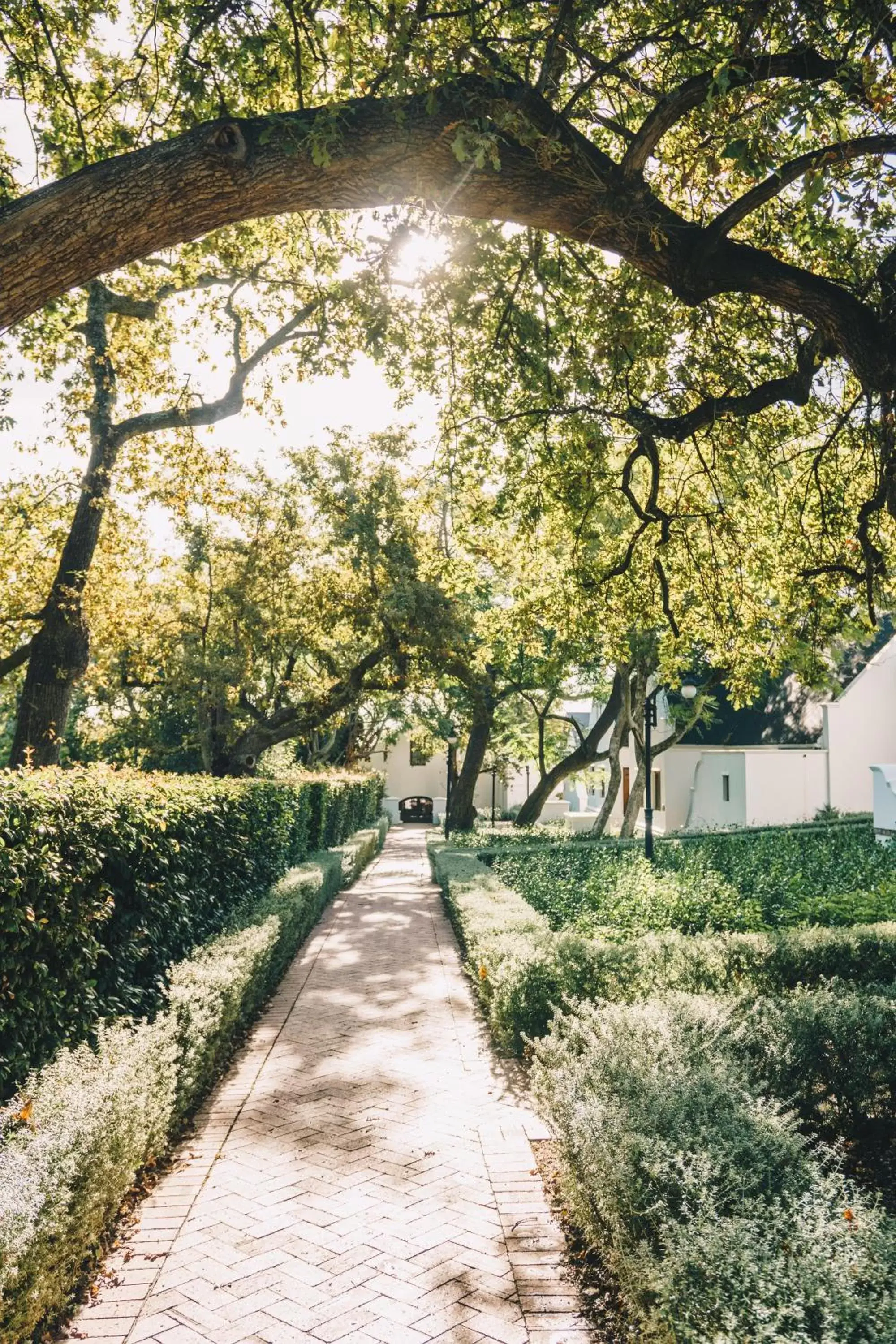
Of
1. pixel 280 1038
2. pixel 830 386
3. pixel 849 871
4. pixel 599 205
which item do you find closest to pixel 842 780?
pixel 849 871

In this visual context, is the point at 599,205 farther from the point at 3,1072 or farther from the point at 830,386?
the point at 3,1072

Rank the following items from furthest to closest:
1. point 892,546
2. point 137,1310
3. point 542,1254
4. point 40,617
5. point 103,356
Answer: point 40,617
point 103,356
point 892,546
point 542,1254
point 137,1310

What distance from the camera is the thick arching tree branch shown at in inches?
171

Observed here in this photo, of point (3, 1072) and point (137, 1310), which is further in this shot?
point (3, 1072)

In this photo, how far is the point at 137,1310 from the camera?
3785mm

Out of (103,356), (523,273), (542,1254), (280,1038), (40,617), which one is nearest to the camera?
(542,1254)

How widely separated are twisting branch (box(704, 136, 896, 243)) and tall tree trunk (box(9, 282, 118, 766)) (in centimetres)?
958

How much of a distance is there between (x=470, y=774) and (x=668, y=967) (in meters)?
24.1

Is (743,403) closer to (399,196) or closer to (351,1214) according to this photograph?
(399,196)

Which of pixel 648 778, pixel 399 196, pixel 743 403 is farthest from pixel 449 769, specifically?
pixel 399 196

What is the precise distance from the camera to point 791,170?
5.64 metres

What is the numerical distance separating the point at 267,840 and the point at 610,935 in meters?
5.63

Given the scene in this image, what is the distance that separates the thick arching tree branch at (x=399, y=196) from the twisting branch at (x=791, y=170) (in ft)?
0.53

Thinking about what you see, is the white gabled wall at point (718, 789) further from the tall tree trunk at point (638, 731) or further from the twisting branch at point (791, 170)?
the twisting branch at point (791, 170)
